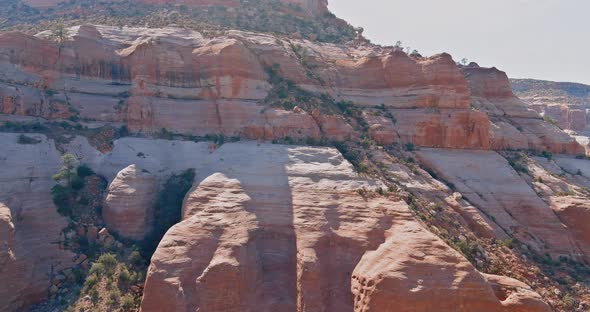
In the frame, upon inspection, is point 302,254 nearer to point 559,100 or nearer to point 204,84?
point 204,84

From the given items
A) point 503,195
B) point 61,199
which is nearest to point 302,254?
point 61,199

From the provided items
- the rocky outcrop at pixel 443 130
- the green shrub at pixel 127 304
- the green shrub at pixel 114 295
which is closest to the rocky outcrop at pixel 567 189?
the rocky outcrop at pixel 443 130

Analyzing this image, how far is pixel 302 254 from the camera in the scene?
24438 mm

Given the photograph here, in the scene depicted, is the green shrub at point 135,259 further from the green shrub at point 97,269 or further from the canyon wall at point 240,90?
the canyon wall at point 240,90

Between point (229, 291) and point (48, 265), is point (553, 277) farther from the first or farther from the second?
point (48, 265)

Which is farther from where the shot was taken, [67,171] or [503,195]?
[503,195]

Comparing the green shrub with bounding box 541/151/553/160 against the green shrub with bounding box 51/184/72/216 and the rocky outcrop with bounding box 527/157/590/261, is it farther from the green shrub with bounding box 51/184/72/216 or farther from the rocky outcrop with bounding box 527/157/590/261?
the green shrub with bounding box 51/184/72/216

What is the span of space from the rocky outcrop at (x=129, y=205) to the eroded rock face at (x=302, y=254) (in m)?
3.15

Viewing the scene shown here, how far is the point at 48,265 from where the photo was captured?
1016 inches

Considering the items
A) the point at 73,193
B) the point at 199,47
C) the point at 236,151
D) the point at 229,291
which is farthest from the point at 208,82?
the point at 229,291

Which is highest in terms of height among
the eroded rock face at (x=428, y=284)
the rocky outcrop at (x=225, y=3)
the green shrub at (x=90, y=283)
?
the rocky outcrop at (x=225, y=3)

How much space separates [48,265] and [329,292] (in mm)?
15252

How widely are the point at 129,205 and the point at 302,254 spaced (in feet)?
37.6

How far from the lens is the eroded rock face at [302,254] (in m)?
20.9
